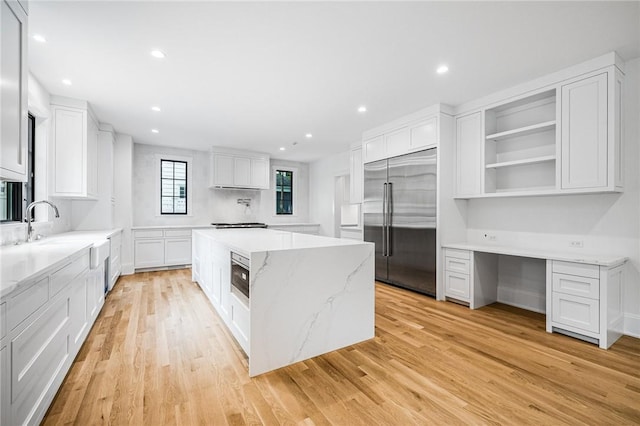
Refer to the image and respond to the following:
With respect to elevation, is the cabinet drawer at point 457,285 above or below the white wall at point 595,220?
below

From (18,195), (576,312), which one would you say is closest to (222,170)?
(18,195)

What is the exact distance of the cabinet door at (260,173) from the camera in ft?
22.0

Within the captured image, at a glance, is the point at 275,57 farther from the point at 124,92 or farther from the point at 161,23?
the point at 124,92

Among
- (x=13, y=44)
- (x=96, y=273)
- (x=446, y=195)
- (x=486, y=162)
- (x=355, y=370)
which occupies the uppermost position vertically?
(x=13, y=44)

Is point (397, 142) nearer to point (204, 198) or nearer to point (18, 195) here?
point (204, 198)

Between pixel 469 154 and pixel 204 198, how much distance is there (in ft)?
17.9

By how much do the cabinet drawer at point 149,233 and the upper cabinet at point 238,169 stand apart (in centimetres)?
143

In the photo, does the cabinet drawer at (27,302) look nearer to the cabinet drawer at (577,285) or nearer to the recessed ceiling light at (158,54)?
the recessed ceiling light at (158,54)

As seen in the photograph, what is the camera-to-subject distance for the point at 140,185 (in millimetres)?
6004

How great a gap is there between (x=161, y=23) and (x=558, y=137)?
376cm

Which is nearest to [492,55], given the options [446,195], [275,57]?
[446,195]

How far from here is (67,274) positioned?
2.00 metres

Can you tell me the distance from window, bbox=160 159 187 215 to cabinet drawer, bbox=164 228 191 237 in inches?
27.4

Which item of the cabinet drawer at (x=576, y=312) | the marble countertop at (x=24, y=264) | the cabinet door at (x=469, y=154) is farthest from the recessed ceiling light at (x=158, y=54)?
the cabinet drawer at (x=576, y=312)
